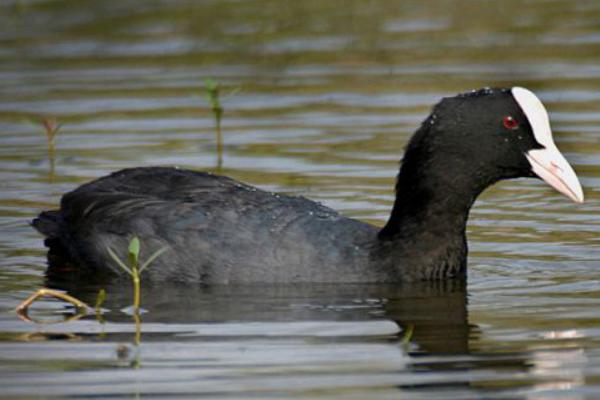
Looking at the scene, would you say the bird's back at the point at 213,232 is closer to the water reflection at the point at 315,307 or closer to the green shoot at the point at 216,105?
the water reflection at the point at 315,307

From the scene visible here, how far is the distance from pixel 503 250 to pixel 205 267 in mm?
1642

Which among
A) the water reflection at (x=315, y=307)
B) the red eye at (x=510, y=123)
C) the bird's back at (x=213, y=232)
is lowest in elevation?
the water reflection at (x=315, y=307)

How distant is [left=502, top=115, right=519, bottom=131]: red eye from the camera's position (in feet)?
25.8

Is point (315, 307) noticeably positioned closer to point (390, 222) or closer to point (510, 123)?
point (390, 222)

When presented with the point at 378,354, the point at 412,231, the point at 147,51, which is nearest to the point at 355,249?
the point at 412,231

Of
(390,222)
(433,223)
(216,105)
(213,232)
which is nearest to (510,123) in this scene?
(433,223)

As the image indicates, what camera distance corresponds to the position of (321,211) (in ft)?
27.1

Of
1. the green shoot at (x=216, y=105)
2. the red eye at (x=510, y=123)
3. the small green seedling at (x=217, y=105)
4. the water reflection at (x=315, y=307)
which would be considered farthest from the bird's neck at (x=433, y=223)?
the green shoot at (x=216, y=105)

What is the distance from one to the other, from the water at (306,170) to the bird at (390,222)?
0.45ft

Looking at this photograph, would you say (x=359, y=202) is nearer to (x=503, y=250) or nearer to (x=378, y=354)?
(x=503, y=250)

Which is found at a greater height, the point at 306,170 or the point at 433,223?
the point at 306,170

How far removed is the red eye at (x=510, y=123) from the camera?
786 centimetres

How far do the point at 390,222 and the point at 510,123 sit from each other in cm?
78

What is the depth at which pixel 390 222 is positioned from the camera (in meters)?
8.16
